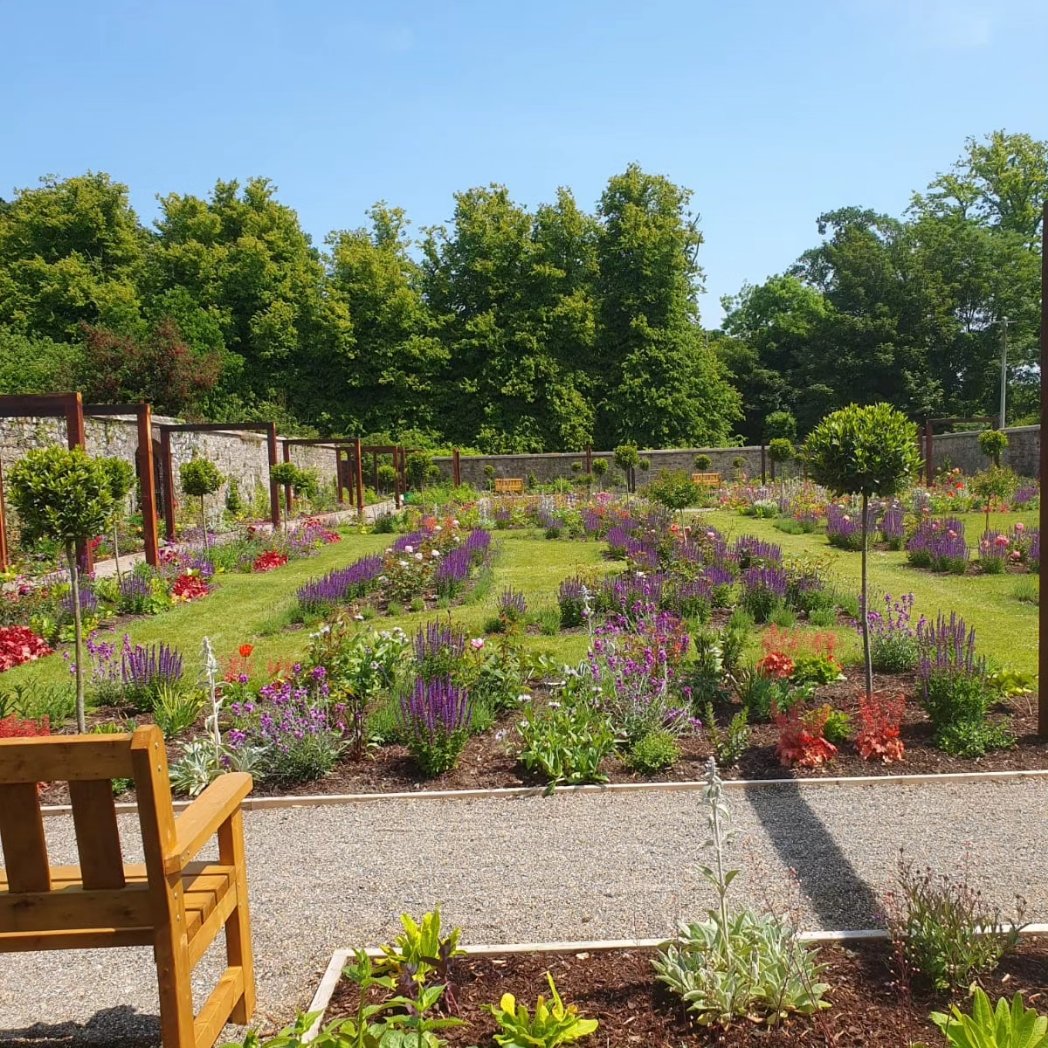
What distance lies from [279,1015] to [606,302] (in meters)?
38.5

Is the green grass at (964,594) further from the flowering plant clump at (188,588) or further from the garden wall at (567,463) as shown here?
the garden wall at (567,463)

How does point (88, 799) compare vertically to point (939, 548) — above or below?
above

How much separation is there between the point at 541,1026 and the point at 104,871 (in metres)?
1.09

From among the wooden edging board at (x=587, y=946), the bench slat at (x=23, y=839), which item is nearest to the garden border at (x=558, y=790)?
the wooden edging board at (x=587, y=946)

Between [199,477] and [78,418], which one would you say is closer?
[78,418]

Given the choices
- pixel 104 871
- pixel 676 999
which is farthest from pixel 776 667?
pixel 104 871

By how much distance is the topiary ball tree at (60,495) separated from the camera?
543 centimetres

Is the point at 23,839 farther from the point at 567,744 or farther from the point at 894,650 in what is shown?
the point at 894,650

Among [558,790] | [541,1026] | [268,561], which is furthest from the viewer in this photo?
[268,561]

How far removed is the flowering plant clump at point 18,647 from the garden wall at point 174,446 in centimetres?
180

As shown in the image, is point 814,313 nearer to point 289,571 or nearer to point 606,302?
point 606,302

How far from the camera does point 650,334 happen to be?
37.9m

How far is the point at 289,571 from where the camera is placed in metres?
13.5

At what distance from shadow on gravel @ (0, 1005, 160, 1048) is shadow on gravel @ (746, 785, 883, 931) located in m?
2.11
